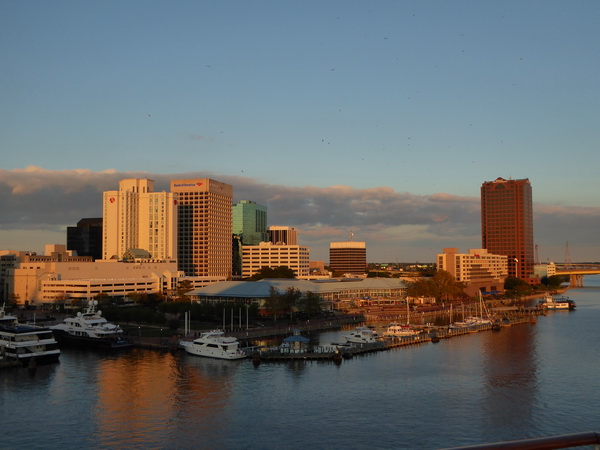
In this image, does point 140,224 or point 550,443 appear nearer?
point 550,443

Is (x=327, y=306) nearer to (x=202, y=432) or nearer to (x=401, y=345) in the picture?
(x=401, y=345)

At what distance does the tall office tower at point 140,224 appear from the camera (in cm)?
16525

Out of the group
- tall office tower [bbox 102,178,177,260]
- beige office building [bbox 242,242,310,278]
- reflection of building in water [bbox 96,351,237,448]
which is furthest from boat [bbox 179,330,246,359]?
beige office building [bbox 242,242,310,278]

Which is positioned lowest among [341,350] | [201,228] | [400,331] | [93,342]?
[400,331]

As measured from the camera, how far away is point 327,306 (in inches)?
4387

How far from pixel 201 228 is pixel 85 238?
1947 inches

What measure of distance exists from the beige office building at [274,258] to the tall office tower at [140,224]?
3039cm

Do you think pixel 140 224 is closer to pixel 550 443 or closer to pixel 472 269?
pixel 472 269

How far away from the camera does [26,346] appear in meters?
54.8

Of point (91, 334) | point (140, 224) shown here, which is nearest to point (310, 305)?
point (91, 334)

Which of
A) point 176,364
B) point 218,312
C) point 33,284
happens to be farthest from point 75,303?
point 176,364

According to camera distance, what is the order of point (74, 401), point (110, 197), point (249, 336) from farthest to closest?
point (110, 197) → point (249, 336) → point (74, 401)

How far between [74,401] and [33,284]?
79.4 metres

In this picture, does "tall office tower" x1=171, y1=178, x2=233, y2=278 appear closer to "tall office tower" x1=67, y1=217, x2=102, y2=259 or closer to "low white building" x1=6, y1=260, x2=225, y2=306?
"tall office tower" x1=67, y1=217, x2=102, y2=259
